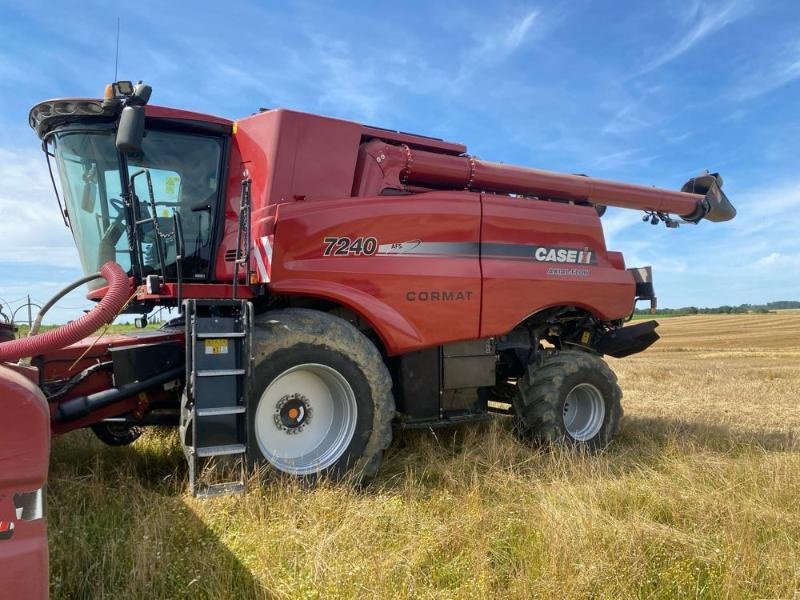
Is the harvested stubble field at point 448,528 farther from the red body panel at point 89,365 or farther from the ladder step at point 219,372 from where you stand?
the ladder step at point 219,372

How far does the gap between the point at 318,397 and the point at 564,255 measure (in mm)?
3005

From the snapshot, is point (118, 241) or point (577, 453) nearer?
point (118, 241)

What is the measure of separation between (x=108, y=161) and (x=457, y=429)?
414 centimetres

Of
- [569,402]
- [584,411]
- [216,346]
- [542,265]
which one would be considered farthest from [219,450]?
[584,411]

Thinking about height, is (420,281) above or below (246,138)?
below

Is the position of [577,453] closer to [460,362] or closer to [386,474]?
[460,362]

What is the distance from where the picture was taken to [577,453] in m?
6.11

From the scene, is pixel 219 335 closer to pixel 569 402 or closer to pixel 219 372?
pixel 219 372

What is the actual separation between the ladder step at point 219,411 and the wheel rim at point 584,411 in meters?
3.60

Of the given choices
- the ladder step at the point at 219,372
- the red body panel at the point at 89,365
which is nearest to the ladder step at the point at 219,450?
the ladder step at the point at 219,372

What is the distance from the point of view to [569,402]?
22.0ft

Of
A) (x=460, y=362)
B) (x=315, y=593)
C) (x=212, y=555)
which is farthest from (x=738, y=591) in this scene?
(x=460, y=362)

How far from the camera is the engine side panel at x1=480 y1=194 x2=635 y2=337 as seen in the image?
5.87 metres

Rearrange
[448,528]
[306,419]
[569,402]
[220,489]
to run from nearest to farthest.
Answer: [448,528] → [220,489] → [306,419] → [569,402]
